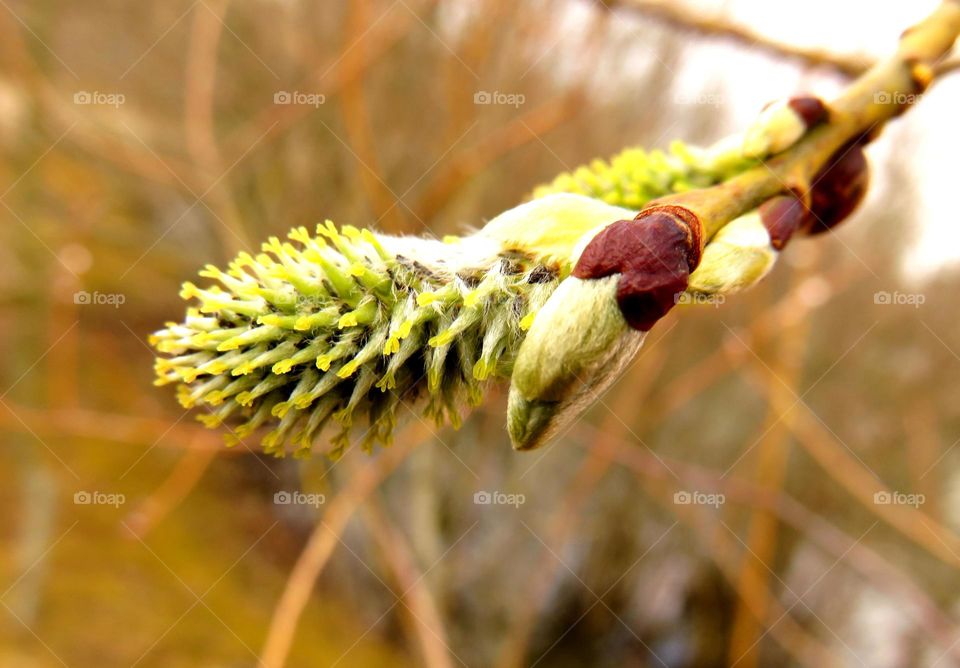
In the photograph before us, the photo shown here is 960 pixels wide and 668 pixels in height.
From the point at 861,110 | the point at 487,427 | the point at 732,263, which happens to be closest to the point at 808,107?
the point at 861,110

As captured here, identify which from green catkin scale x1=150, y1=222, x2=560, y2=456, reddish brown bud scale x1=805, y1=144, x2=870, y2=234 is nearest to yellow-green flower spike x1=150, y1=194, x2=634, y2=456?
green catkin scale x1=150, y1=222, x2=560, y2=456

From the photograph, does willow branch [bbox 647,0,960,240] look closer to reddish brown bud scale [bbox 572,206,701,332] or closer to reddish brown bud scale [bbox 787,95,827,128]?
reddish brown bud scale [bbox 787,95,827,128]

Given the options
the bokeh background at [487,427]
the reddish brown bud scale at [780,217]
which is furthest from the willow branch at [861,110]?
the bokeh background at [487,427]

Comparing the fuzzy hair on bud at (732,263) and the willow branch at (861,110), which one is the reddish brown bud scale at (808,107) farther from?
the fuzzy hair on bud at (732,263)

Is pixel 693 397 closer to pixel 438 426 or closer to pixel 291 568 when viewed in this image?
pixel 291 568

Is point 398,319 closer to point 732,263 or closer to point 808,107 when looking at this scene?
point 732,263
